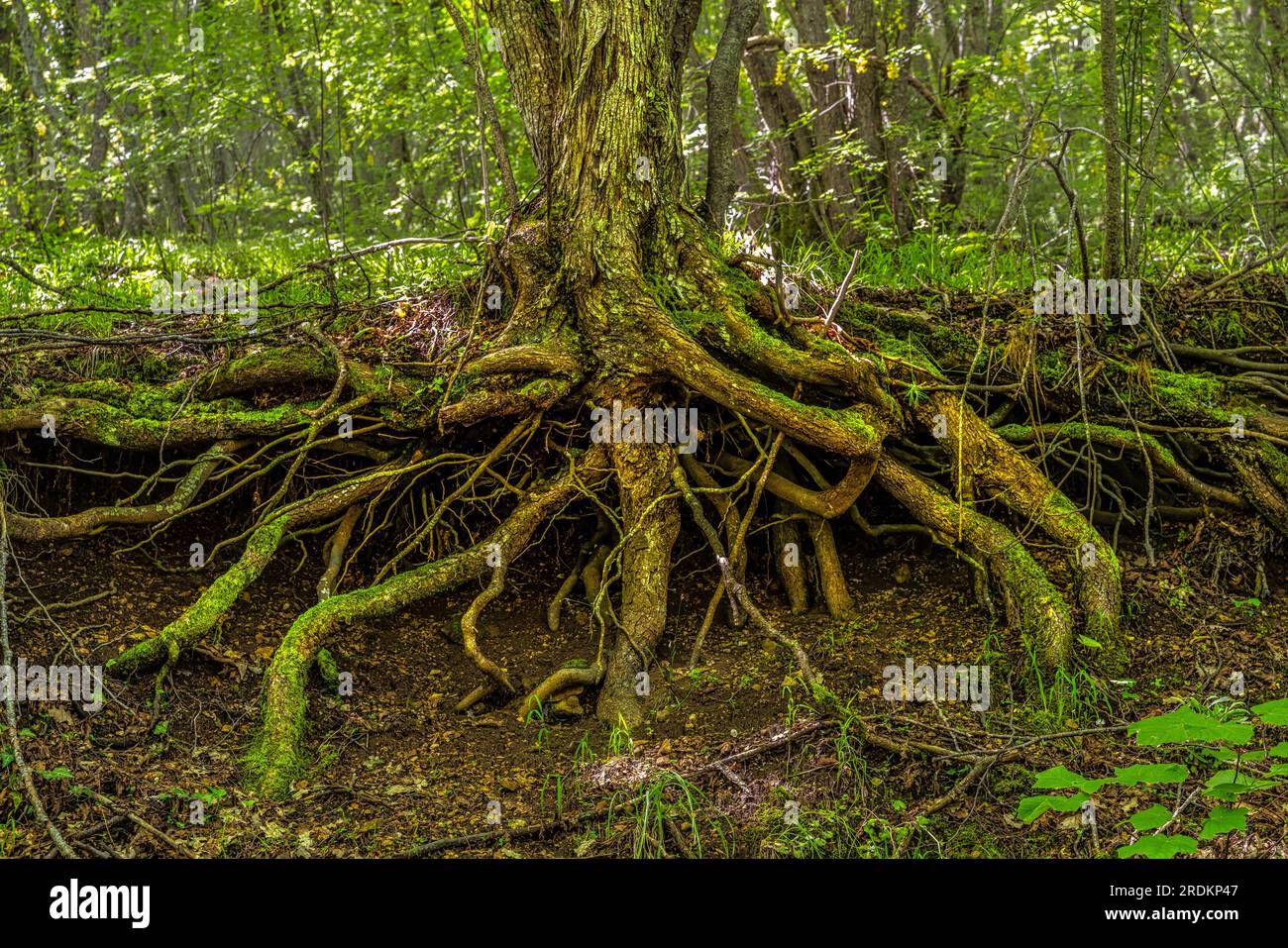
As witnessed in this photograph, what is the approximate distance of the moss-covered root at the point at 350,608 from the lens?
4066 millimetres

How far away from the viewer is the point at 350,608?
4629mm

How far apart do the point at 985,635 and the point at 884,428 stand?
1112mm

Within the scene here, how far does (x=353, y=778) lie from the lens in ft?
13.5

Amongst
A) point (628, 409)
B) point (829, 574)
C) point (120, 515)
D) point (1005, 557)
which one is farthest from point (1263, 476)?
point (120, 515)

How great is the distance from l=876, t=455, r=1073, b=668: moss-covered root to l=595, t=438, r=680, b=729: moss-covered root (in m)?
1.11

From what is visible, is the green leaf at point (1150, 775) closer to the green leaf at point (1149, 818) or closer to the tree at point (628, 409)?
the green leaf at point (1149, 818)

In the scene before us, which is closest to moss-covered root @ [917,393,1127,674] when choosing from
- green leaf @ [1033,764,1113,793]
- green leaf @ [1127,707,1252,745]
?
green leaf @ [1033,764,1113,793]

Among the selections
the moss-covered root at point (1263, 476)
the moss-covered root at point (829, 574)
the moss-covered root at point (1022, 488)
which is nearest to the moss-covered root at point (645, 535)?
the moss-covered root at point (829, 574)

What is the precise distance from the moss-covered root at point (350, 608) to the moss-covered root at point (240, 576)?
34cm

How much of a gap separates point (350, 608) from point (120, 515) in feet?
4.08

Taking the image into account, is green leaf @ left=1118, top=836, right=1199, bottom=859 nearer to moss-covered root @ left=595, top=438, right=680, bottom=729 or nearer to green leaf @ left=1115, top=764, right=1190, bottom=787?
green leaf @ left=1115, top=764, right=1190, bottom=787

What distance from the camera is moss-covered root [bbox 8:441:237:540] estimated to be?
15.1 ft
